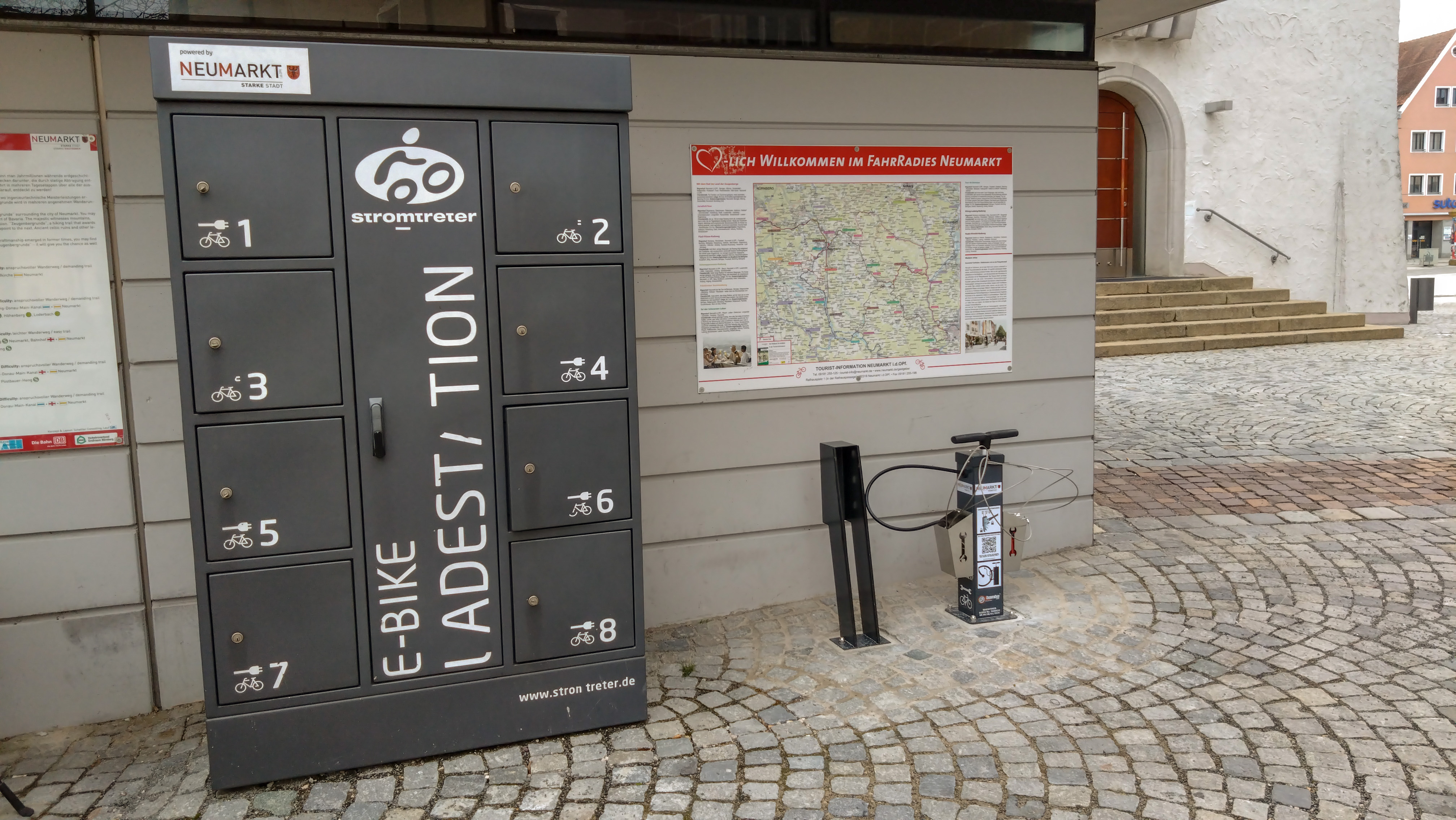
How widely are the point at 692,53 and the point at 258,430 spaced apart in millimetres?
2559

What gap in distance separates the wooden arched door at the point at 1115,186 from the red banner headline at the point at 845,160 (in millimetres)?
13533

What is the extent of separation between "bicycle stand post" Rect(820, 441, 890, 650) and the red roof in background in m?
65.6

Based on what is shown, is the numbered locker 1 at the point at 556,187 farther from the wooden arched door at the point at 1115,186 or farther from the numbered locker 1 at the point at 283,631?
the wooden arched door at the point at 1115,186

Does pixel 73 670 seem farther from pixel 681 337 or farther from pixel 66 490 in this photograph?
pixel 681 337

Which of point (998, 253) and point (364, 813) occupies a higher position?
point (998, 253)

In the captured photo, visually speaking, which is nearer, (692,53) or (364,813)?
(364,813)

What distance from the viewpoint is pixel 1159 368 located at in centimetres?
1345

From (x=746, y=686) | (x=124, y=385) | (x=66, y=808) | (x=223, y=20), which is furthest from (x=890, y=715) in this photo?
(x=223, y=20)

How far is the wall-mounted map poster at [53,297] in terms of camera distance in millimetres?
3928

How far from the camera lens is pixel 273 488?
3.49 metres

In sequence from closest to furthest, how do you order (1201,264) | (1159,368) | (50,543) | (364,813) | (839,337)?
(364,813), (50,543), (839,337), (1159,368), (1201,264)

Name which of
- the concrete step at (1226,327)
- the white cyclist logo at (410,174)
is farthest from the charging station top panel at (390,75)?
the concrete step at (1226,327)

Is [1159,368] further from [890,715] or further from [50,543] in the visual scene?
[50,543]

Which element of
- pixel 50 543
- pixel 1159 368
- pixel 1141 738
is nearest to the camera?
pixel 1141 738
